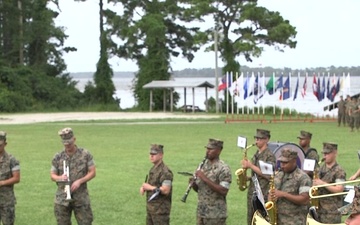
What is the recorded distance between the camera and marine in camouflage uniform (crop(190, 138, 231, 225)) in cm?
968

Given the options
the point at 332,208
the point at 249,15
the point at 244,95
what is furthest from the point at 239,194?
the point at 249,15

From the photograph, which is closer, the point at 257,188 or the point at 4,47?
the point at 257,188

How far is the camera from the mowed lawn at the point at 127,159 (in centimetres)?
1423

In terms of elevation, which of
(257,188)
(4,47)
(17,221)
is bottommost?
(17,221)

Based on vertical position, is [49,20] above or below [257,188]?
above

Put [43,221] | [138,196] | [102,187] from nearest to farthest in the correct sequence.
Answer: [43,221], [138,196], [102,187]

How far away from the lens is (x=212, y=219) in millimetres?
9797

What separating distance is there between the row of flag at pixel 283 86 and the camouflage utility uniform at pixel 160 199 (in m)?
37.0

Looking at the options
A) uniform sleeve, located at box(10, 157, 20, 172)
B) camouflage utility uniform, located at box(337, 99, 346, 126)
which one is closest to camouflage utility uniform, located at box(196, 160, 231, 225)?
uniform sleeve, located at box(10, 157, 20, 172)

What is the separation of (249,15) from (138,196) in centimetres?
4248

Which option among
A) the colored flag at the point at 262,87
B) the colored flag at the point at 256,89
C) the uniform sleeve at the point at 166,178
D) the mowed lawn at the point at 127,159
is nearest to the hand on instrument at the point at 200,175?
the uniform sleeve at the point at 166,178

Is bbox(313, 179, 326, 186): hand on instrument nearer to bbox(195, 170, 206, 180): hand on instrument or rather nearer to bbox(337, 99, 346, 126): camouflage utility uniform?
bbox(195, 170, 206, 180): hand on instrument

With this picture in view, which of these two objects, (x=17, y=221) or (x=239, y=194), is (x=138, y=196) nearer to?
(x=239, y=194)

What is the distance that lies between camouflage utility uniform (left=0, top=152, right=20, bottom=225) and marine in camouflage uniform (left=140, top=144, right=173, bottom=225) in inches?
84.7
